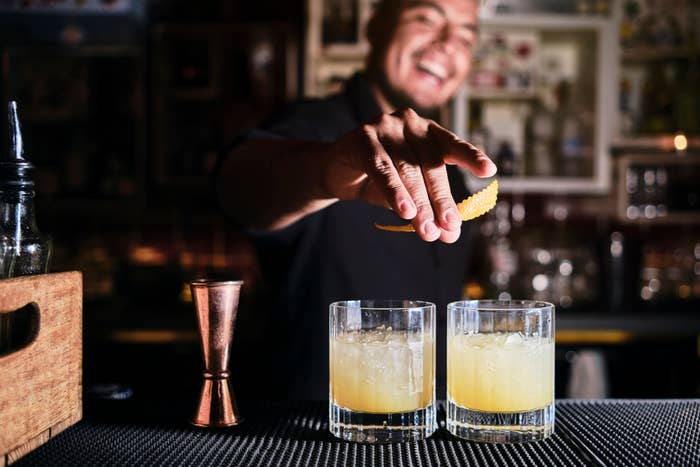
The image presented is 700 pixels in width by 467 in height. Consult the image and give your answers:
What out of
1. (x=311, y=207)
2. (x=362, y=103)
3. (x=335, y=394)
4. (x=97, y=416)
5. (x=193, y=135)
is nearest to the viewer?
(x=335, y=394)

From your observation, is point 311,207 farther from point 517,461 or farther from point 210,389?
point 517,461

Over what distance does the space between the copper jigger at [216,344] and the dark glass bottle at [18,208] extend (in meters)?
0.20

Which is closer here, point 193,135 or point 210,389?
point 210,389

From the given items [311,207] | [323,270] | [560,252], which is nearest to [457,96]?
[560,252]

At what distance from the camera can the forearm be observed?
126cm

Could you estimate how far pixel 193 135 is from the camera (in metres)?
3.59

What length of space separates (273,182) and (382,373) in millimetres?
610

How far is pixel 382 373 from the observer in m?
0.91

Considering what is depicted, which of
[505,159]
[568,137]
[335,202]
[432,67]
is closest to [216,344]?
[335,202]

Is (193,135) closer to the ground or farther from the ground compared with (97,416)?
farther from the ground

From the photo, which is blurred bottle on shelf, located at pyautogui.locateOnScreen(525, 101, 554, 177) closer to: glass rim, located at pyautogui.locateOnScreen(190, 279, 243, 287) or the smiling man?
the smiling man

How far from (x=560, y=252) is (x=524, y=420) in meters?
2.52

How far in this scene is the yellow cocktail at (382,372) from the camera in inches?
35.6

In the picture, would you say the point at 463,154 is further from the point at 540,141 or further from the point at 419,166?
the point at 540,141
